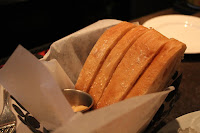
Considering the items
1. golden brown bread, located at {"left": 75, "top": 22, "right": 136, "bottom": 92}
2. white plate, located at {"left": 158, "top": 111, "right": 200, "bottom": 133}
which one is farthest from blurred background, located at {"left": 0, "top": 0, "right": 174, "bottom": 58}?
white plate, located at {"left": 158, "top": 111, "right": 200, "bottom": 133}

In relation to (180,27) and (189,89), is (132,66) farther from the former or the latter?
(180,27)

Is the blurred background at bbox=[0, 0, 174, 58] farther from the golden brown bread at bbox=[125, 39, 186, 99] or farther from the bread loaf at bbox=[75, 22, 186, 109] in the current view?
the golden brown bread at bbox=[125, 39, 186, 99]

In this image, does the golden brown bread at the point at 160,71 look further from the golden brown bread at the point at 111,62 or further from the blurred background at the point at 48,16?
the blurred background at the point at 48,16

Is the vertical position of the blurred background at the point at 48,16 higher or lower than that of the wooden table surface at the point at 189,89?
lower

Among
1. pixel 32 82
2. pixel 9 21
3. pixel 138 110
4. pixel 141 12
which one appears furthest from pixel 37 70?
pixel 141 12

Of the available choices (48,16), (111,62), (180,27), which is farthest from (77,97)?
(48,16)

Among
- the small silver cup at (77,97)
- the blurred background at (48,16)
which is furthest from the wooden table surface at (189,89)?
the blurred background at (48,16)

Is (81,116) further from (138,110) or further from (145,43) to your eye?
(145,43)
